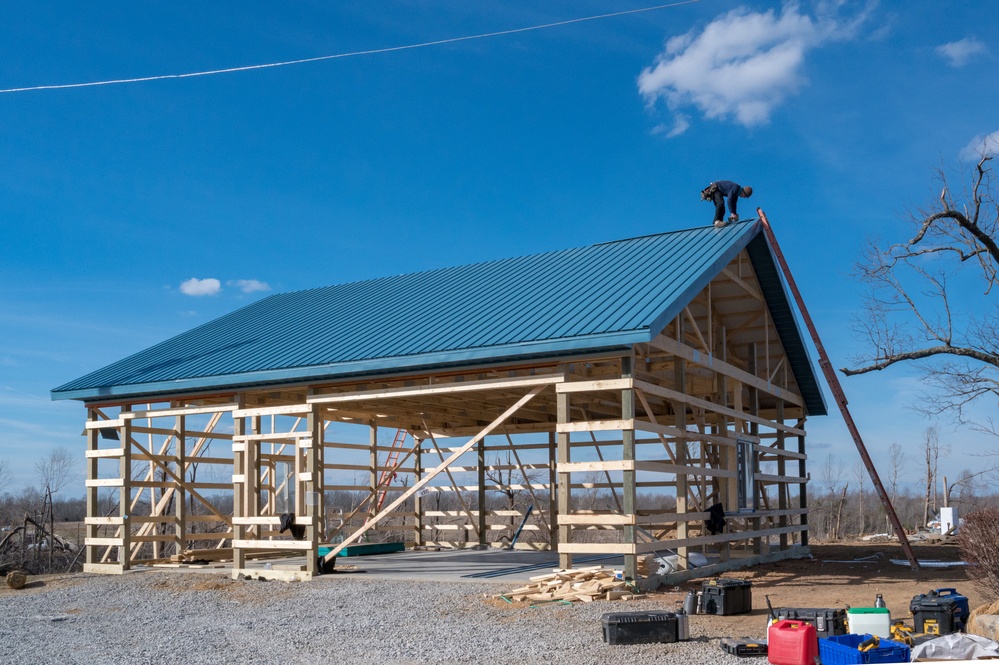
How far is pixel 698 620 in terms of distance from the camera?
1203 cm

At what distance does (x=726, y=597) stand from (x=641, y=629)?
7.41 ft

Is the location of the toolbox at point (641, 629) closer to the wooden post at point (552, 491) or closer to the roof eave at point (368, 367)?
the roof eave at point (368, 367)

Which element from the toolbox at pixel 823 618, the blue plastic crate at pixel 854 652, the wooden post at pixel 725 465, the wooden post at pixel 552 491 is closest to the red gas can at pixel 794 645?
the blue plastic crate at pixel 854 652

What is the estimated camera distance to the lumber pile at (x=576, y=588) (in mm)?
13602

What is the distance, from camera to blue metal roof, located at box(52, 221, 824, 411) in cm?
1540

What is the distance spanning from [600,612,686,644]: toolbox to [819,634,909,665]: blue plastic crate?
6.21ft

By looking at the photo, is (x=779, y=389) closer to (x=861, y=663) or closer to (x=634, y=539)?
(x=634, y=539)

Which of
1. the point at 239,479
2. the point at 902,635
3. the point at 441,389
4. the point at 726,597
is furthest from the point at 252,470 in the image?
the point at 902,635

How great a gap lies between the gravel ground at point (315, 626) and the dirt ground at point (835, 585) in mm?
665

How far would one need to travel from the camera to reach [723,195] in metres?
19.6

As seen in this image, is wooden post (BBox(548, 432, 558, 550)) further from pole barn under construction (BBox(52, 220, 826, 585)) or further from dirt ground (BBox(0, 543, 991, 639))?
dirt ground (BBox(0, 543, 991, 639))

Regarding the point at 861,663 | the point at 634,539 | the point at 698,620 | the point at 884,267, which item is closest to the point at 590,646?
the point at 698,620

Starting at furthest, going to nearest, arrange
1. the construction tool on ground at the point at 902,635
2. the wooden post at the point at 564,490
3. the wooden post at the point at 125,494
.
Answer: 1. the wooden post at the point at 125,494
2. the wooden post at the point at 564,490
3. the construction tool on ground at the point at 902,635

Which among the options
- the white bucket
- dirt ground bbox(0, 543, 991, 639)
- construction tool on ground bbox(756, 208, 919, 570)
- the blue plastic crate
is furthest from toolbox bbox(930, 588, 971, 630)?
construction tool on ground bbox(756, 208, 919, 570)
